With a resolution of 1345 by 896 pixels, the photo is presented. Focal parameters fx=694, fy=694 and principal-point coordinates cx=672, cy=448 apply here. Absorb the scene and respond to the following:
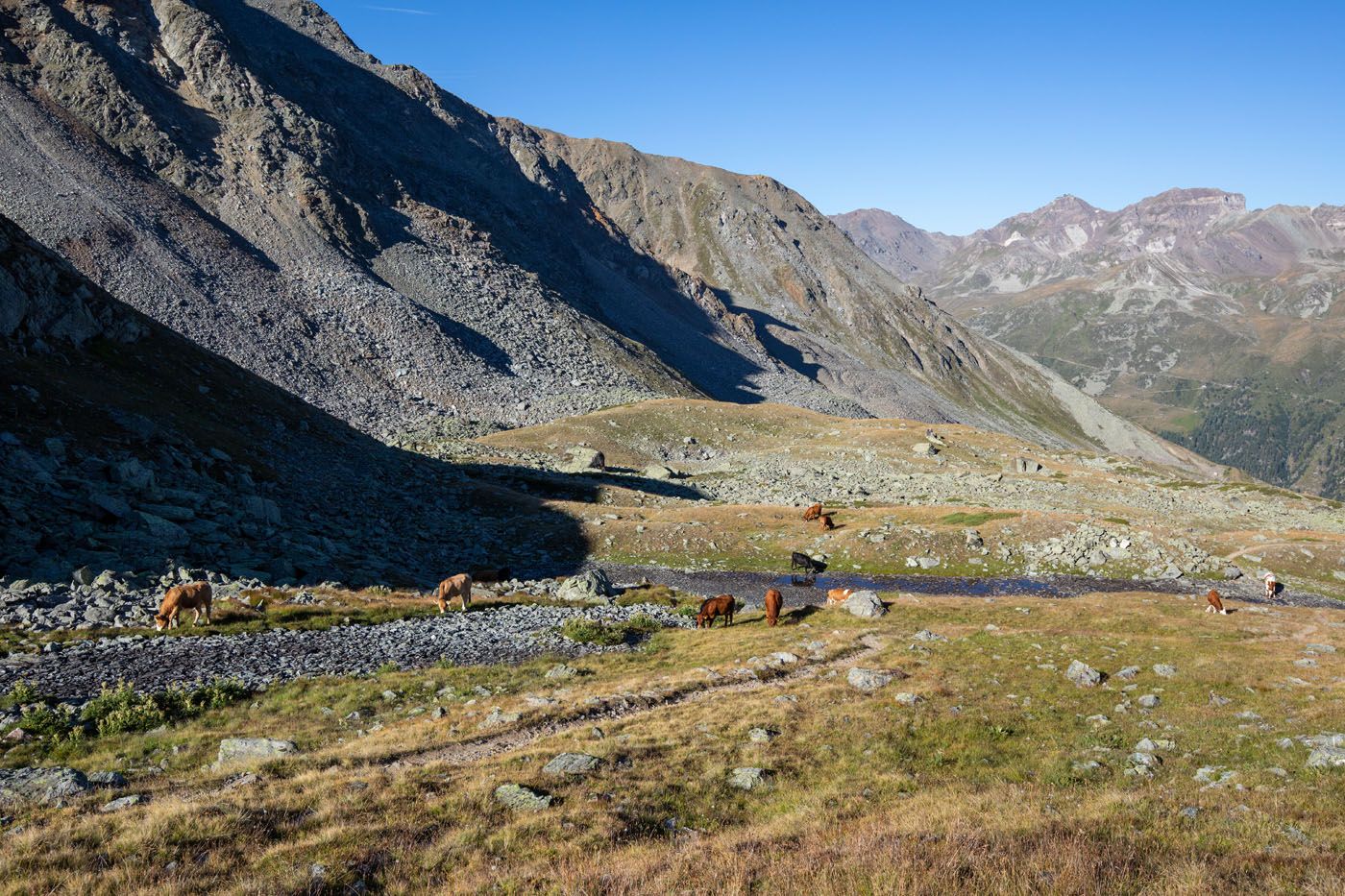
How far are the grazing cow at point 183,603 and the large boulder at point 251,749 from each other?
11.2 meters

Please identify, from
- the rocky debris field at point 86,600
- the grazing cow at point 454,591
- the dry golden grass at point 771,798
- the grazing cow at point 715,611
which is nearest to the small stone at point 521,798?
the dry golden grass at point 771,798

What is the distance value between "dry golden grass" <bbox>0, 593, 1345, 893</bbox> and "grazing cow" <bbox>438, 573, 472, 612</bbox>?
32.1 ft

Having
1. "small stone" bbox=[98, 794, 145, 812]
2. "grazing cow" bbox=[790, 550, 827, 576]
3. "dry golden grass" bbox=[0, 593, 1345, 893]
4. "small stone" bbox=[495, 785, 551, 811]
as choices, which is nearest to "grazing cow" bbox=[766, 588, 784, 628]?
"dry golden grass" bbox=[0, 593, 1345, 893]

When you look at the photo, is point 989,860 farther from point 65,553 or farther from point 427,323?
point 427,323

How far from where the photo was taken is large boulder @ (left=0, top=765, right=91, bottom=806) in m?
14.3

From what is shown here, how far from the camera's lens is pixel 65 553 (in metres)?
30.3

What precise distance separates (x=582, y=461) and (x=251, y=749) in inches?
2722

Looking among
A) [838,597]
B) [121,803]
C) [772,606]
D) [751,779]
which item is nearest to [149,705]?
[121,803]

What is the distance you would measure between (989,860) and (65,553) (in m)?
37.0

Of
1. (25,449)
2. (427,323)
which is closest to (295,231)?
(427,323)

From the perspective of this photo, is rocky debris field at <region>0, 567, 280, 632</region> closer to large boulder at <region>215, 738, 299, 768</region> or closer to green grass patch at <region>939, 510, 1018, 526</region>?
large boulder at <region>215, 738, 299, 768</region>

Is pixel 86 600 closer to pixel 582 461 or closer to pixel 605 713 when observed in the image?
pixel 605 713

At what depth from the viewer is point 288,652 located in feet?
88.8

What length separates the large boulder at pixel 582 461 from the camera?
85.0 metres
